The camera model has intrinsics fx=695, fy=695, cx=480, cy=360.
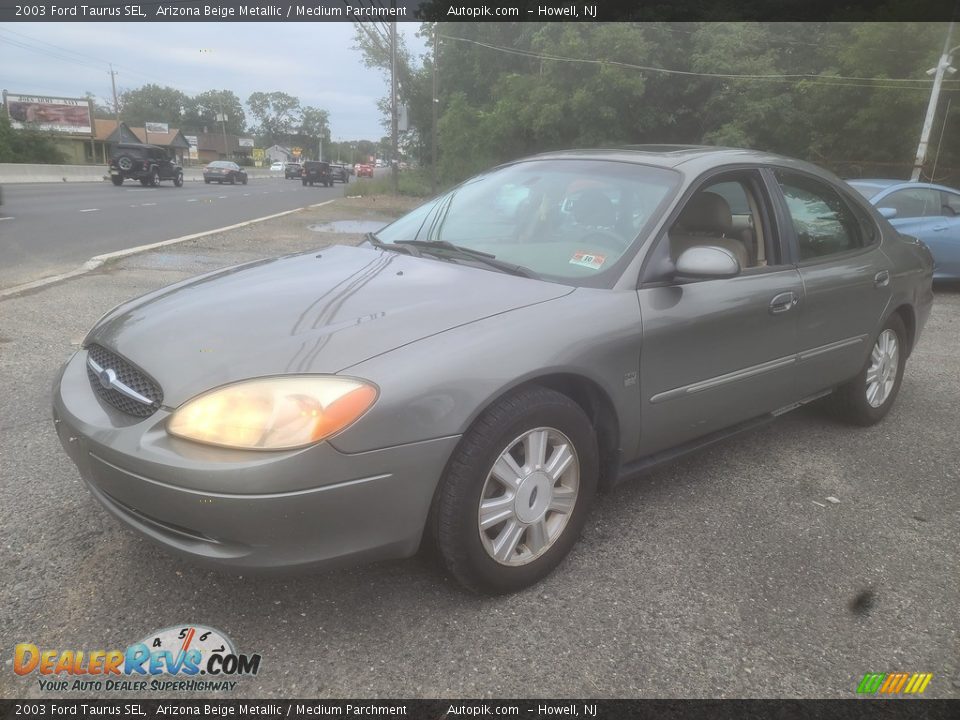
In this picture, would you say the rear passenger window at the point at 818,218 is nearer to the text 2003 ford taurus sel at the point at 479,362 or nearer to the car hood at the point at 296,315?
the text 2003 ford taurus sel at the point at 479,362

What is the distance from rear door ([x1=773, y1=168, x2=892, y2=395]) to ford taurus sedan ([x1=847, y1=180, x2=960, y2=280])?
18.6 feet

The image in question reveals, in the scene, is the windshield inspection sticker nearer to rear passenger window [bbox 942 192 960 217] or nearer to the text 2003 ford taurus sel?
the text 2003 ford taurus sel

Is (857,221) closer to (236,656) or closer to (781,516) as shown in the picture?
(781,516)

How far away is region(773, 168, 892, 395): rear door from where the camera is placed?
3.39 m

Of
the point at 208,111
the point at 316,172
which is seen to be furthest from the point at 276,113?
the point at 316,172

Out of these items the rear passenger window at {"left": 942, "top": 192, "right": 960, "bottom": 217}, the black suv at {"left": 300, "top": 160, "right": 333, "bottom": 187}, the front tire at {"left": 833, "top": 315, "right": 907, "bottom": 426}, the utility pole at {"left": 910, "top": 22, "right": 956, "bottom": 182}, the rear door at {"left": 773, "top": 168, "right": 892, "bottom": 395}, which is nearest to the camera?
the rear door at {"left": 773, "top": 168, "right": 892, "bottom": 395}

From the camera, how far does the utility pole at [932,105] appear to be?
1862 centimetres

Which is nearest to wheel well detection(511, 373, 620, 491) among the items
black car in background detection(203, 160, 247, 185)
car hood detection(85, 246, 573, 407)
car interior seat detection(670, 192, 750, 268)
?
car hood detection(85, 246, 573, 407)

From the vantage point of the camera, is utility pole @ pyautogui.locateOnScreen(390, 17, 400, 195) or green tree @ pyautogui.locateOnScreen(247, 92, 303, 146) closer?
utility pole @ pyautogui.locateOnScreen(390, 17, 400, 195)

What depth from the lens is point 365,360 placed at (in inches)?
80.0

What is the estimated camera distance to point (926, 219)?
8.85 meters
